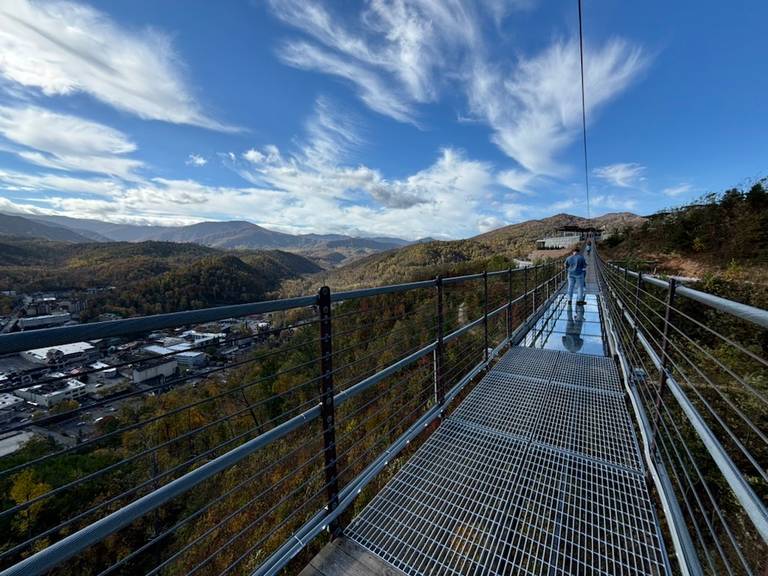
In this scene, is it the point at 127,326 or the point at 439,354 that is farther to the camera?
the point at 439,354

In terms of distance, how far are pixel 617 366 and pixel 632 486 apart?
7.33ft

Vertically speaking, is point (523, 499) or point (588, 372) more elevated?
point (588, 372)

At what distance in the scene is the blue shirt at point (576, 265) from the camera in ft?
21.8

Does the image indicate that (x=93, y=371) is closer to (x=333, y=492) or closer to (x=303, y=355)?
(x=333, y=492)

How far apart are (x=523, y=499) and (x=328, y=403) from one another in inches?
53.2

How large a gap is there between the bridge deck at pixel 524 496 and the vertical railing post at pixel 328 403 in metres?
0.25

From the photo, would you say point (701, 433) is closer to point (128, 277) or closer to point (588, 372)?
point (588, 372)

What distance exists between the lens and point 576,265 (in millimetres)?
6809

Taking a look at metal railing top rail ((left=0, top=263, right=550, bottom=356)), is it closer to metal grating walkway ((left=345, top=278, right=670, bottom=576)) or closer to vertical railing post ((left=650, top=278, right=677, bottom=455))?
metal grating walkway ((left=345, top=278, right=670, bottom=576))

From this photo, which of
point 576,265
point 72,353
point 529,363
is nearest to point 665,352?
point 529,363

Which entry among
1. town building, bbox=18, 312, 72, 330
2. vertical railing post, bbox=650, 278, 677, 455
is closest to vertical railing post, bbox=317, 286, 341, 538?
town building, bbox=18, 312, 72, 330

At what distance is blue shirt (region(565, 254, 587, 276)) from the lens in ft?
21.8

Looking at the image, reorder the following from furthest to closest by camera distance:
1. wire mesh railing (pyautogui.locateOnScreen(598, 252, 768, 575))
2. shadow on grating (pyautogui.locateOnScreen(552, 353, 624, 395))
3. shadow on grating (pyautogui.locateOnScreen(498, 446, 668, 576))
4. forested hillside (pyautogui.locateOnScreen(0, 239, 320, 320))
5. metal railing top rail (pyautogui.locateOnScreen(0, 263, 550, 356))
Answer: forested hillside (pyautogui.locateOnScreen(0, 239, 320, 320))
shadow on grating (pyautogui.locateOnScreen(552, 353, 624, 395))
shadow on grating (pyautogui.locateOnScreen(498, 446, 668, 576))
wire mesh railing (pyautogui.locateOnScreen(598, 252, 768, 575))
metal railing top rail (pyautogui.locateOnScreen(0, 263, 550, 356))

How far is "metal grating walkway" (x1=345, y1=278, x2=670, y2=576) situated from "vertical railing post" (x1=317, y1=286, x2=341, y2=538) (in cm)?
25
